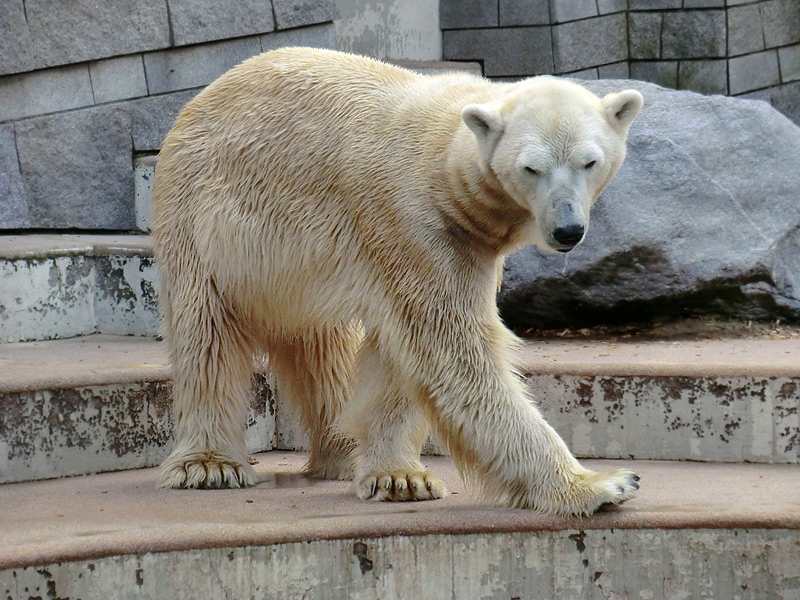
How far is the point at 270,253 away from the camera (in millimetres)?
3689

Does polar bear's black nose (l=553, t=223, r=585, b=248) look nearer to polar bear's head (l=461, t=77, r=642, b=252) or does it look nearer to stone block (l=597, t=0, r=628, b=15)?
polar bear's head (l=461, t=77, r=642, b=252)

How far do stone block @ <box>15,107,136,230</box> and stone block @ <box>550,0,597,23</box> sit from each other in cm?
346

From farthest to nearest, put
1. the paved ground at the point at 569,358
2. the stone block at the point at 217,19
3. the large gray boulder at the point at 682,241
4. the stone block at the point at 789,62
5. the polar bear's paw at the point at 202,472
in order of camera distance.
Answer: the stone block at the point at 789,62 → the stone block at the point at 217,19 → the large gray boulder at the point at 682,241 → the paved ground at the point at 569,358 → the polar bear's paw at the point at 202,472

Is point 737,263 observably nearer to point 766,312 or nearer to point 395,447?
point 766,312

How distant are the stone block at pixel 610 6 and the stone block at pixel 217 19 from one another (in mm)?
2915

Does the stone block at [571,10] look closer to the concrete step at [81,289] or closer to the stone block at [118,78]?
the stone block at [118,78]

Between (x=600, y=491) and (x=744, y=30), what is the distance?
21.2 ft

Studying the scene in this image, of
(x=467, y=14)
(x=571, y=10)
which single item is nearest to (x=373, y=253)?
(x=571, y=10)

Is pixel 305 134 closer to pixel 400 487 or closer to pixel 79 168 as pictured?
pixel 400 487

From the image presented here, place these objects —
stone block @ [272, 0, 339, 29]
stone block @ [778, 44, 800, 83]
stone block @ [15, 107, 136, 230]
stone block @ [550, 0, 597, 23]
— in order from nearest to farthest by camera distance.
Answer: stone block @ [15, 107, 136, 230] < stone block @ [272, 0, 339, 29] < stone block @ [550, 0, 597, 23] < stone block @ [778, 44, 800, 83]

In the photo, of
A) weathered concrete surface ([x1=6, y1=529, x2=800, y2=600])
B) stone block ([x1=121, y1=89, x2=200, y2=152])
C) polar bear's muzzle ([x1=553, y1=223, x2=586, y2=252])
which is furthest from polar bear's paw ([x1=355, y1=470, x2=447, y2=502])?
stone block ([x1=121, y1=89, x2=200, y2=152])

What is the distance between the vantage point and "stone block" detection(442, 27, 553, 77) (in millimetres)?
8570

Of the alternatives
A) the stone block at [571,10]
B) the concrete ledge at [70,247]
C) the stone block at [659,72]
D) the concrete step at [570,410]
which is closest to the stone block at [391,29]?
the stone block at [571,10]

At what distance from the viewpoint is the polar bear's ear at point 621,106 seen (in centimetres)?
320
